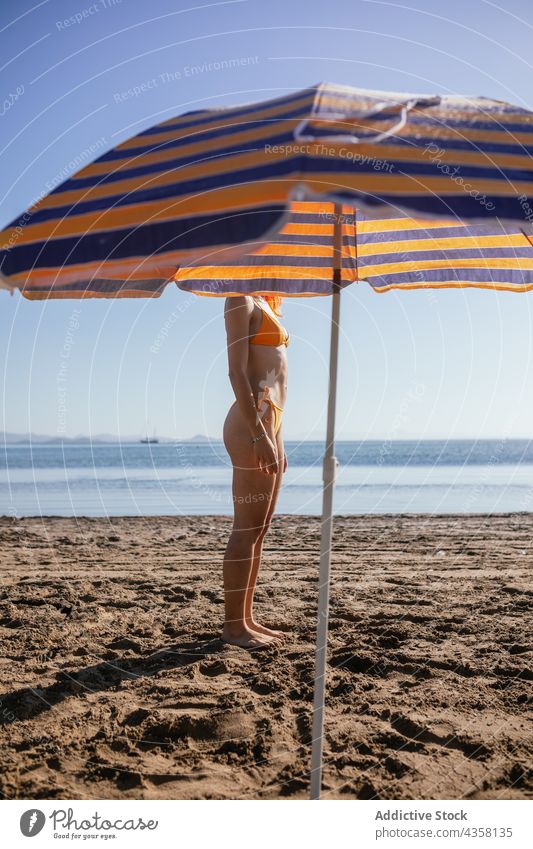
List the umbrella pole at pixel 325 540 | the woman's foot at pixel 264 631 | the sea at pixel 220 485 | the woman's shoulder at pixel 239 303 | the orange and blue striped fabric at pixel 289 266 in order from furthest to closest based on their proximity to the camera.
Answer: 1. the sea at pixel 220 485
2. the woman's foot at pixel 264 631
3. the orange and blue striped fabric at pixel 289 266
4. the woman's shoulder at pixel 239 303
5. the umbrella pole at pixel 325 540

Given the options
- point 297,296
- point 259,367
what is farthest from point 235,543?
point 297,296

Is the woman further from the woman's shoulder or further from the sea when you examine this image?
the sea

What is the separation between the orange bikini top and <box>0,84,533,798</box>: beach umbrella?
100cm

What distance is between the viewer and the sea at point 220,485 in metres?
13.9

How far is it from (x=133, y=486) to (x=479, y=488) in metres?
9.61

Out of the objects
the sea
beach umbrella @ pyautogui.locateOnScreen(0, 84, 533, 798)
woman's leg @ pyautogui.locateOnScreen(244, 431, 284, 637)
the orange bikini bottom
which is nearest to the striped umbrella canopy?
beach umbrella @ pyautogui.locateOnScreen(0, 84, 533, 798)

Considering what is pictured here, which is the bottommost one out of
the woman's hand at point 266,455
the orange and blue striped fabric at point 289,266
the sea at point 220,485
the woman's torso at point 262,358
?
the sea at point 220,485

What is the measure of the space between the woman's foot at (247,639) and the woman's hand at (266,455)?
964 millimetres

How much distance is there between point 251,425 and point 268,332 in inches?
20.4

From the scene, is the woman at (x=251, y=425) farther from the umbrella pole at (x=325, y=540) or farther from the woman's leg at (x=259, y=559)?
Result: the umbrella pole at (x=325, y=540)

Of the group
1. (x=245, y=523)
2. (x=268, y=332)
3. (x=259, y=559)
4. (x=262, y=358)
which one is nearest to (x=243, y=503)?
(x=245, y=523)

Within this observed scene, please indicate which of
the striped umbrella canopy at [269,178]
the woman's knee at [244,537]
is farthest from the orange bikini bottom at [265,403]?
the striped umbrella canopy at [269,178]
